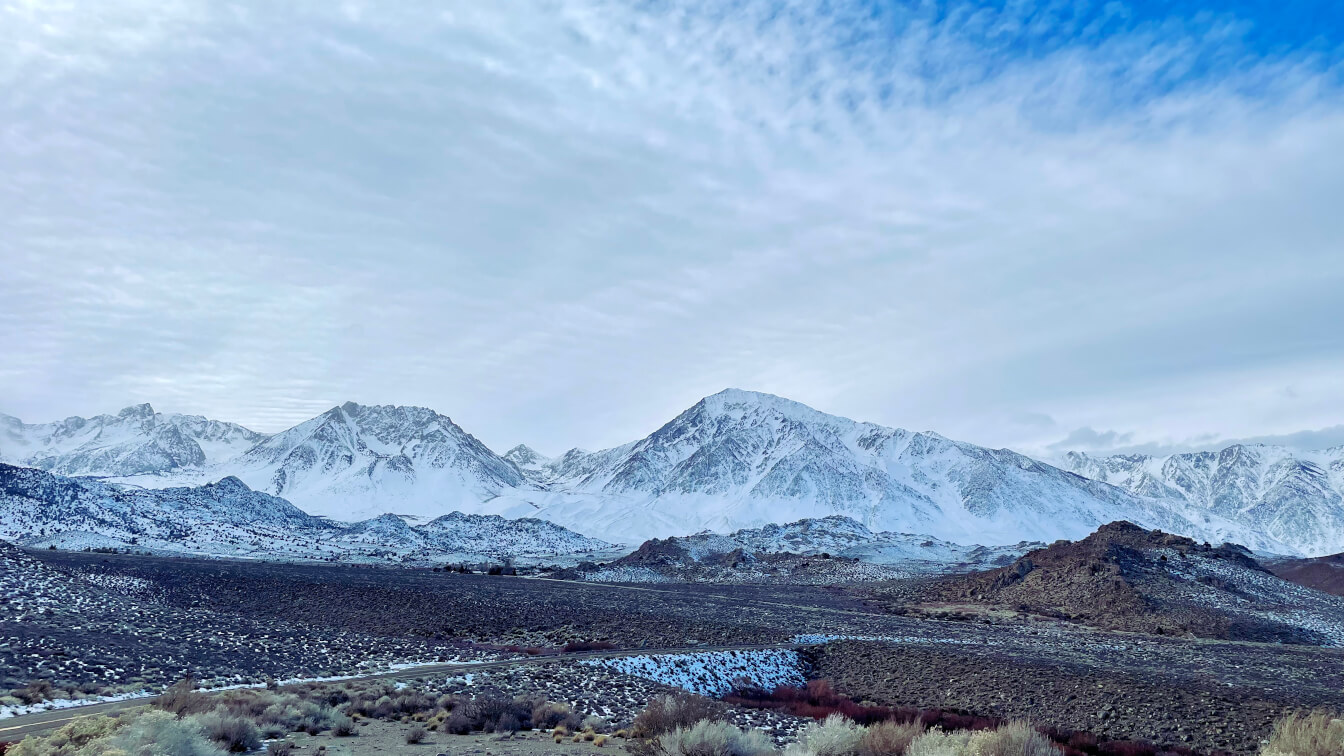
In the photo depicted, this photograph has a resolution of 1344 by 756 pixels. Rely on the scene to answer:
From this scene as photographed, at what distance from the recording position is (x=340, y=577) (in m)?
55.8

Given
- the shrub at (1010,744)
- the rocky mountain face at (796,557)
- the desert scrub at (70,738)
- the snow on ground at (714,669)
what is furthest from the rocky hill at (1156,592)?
the desert scrub at (70,738)

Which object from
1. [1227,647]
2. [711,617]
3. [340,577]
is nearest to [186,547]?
[340,577]

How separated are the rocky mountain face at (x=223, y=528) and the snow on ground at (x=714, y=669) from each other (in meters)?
70.9

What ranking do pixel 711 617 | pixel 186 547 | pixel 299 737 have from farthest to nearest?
1. pixel 186 547
2. pixel 711 617
3. pixel 299 737

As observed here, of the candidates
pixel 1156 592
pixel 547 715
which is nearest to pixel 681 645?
pixel 547 715

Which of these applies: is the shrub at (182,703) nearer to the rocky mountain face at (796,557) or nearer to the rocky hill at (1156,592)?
the rocky hill at (1156,592)

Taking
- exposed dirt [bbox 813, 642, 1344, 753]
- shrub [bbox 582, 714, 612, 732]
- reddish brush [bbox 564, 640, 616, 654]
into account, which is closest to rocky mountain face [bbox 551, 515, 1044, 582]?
reddish brush [bbox 564, 640, 616, 654]

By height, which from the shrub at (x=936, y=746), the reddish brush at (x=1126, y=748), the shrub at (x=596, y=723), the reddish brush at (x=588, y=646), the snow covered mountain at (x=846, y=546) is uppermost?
the snow covered mountain at (x=846, y=546)

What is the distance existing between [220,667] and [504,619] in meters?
17.7

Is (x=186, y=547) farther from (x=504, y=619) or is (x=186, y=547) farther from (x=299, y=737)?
(x=299, y=737)

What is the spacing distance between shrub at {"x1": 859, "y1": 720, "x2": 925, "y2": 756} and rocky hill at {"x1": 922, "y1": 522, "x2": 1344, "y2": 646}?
40.8 metres

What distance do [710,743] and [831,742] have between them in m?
1.89

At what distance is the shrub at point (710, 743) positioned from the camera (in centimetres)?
1175

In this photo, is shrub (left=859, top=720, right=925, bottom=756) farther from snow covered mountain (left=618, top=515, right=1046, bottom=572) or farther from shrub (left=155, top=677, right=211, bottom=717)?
snow covered mountain (left=618, top=515, right=1046, bottom=572)
